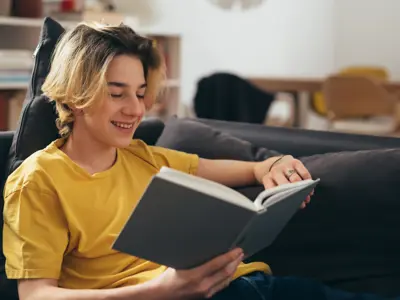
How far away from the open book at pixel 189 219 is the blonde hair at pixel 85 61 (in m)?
0.31

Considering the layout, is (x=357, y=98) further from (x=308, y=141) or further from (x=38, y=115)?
(x=38, y=115)

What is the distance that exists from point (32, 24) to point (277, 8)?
292cm

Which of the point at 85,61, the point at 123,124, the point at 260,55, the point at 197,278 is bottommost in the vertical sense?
the point at 260,55

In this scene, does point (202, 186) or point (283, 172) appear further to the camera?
point (283, 172)

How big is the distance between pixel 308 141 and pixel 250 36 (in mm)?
4280

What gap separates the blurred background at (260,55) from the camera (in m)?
3.71

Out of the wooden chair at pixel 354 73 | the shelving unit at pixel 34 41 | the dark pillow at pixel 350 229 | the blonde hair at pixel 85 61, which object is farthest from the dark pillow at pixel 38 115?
the wooden chair at pixel 354 73

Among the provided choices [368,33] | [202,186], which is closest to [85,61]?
[202,186]

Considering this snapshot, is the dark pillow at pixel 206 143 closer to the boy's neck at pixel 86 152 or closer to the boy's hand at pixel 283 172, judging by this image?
the boy's hand at pixel 283 172

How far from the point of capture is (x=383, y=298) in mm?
1423

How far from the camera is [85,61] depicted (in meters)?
1.30

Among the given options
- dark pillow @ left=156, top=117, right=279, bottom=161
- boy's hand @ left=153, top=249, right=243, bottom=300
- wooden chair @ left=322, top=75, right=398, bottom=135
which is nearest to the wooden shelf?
dark pillow @ left=156, top=117, right=279, bottom=161

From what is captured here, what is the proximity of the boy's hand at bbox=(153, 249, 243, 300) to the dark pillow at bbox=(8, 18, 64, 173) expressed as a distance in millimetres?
486

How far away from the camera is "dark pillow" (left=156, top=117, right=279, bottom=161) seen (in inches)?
66.4
